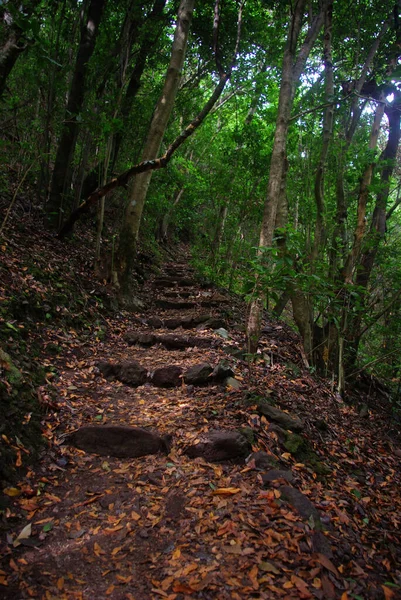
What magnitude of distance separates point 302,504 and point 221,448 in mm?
796

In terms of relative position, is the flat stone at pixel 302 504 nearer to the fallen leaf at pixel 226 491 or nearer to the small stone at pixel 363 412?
the fallen leaf at pixel 226 491

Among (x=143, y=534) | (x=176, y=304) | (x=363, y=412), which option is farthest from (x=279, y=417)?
(x=176, y=304)

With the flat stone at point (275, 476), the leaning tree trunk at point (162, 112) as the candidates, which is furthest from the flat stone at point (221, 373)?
the leaning tree trunk at point (162, 112)

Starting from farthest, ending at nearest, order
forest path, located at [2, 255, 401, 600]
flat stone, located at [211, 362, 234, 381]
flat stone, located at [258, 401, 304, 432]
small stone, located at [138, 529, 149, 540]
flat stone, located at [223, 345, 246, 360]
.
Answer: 1. flat stone, located at [223, 345, 246, 360]
2. flat stone, located at [211, 362, 234, 381]
3. flat stone, located at [258, 401, 304, 432]
4. small stone, located at [138, 529, 149, 540]
5. forest path, located at [2, 255, 401, 600]

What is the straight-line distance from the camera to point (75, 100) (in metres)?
7.17

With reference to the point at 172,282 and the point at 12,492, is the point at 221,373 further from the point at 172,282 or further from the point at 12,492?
the point at 172,282

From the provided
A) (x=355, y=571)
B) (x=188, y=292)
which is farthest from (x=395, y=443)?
(x=188, y=292)

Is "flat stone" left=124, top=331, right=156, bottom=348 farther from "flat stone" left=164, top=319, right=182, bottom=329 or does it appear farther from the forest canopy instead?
the forest canopy

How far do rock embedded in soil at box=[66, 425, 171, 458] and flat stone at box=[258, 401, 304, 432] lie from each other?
1.06 meters

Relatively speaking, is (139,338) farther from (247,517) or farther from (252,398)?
(247,517)

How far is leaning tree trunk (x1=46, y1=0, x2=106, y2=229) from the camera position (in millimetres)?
7105

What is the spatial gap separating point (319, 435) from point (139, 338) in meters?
3.22

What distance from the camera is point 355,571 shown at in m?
2.24

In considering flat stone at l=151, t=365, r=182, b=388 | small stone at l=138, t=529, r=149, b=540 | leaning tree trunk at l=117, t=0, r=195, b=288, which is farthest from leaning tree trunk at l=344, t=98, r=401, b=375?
small stone at l=138, t=529, r=149, b=540
